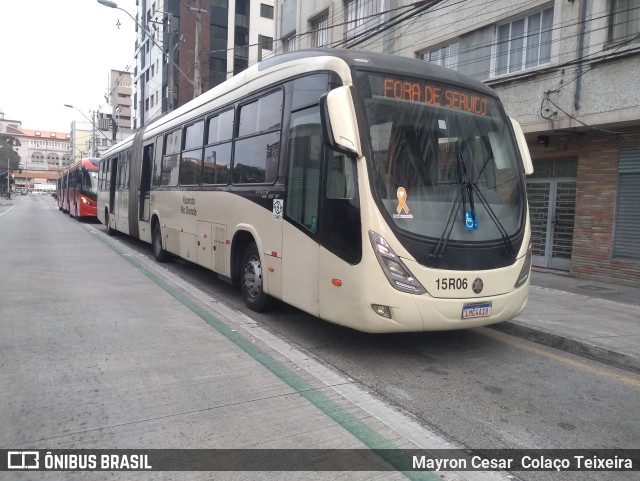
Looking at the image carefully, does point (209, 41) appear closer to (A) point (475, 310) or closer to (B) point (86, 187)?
(B) point (86, 187)

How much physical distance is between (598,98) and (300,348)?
8.10 meters

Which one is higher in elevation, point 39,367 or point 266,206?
point 266,206

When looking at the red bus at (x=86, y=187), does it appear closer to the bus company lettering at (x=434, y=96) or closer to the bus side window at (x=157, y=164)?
the bus side window at (x=157, y=164)

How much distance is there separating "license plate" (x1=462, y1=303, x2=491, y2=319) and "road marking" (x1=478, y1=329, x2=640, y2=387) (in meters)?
1.20

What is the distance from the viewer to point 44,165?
462 ft

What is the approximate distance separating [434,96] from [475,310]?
7.54 feet

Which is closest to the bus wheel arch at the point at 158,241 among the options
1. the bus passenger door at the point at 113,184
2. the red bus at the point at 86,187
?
the bus passenger door at the point at 113,184

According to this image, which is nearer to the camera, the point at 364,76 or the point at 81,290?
the point at 364,76

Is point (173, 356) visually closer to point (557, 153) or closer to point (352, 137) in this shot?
point (352, 137)

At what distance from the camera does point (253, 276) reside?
22.7ft

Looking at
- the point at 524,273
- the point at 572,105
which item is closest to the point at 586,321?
the point at 524,273

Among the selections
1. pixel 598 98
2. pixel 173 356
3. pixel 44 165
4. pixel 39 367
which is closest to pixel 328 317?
pixel 173 356

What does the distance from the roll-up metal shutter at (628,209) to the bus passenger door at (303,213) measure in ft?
24.8

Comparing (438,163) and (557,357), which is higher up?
(438,163)
